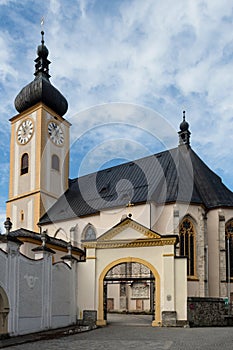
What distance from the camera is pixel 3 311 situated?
15.0 metres

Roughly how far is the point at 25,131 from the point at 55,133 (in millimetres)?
2762

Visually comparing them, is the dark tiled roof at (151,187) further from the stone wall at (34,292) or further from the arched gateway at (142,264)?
the stone wall at (34,292)

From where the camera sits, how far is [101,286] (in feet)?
70.0

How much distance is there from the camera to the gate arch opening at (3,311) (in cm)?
1498

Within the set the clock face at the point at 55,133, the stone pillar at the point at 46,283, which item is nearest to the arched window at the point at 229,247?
the stone pillar at the point at 46,283

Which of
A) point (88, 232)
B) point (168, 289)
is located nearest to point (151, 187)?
point (88, 232)

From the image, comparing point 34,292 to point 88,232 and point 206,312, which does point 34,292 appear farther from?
point 88,232

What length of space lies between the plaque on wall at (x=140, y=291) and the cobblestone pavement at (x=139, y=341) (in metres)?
12.2

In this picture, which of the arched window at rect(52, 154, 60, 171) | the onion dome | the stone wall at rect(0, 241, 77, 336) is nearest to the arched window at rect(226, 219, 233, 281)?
the stone wall at rect(0, 241, 77, 336)

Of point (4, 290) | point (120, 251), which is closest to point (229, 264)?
point (120, 251)

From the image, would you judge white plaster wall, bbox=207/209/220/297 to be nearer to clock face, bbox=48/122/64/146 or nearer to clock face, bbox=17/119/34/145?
clock face, bbox=48/122/64/146

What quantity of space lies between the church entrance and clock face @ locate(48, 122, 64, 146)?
25.2m

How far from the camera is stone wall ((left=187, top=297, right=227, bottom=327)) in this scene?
19.8 metres

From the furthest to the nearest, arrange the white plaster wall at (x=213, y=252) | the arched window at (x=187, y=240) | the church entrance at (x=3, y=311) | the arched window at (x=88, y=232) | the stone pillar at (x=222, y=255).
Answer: the arched window at (x=88, y=232)
the arched window at (x=187, y=240)
the white plaster wall at (x=213, y=252)
the stone pillar at (x=222, y=255)
the church entrance at (x=3, y=311)
